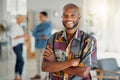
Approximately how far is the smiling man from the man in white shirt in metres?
3.37

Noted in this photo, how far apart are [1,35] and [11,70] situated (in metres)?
0.93

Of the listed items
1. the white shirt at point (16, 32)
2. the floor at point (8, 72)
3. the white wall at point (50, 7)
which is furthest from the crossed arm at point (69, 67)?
the white wall at point (50, 7)

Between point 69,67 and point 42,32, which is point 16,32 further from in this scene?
point 69,67

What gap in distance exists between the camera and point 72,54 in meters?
1.53

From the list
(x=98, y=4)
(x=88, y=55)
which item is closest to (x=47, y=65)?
(x=88, y=55)

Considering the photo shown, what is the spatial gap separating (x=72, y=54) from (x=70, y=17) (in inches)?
9.4

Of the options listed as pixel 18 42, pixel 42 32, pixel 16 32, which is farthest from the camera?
pixel 42 32

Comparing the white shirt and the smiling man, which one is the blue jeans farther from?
the smiling man

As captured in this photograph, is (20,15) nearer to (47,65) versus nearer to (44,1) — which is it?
(44,1)

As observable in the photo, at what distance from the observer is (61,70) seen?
60.8 inches

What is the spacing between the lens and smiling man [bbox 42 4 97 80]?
1521 millimetres

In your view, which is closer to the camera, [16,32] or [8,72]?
[16,32]

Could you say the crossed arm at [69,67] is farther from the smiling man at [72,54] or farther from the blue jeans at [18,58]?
the blue jeans at [18,58]

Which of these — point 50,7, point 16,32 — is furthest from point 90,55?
point 50,7
